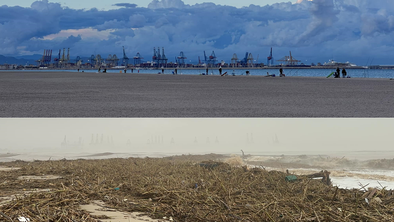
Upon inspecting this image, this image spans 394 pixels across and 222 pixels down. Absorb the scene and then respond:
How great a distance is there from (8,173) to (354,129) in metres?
4.57

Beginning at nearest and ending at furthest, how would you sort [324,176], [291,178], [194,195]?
[194,195] → [291,178] → [324,176]

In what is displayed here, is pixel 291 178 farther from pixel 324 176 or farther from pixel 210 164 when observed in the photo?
pixel 210 164

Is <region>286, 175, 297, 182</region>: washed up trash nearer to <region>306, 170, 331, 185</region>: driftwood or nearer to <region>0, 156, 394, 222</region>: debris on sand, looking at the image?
<region>0, 156, 394, 222</region>: debris on sand

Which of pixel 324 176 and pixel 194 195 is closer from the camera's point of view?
pixel 194 195

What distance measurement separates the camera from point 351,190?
15.1 feet

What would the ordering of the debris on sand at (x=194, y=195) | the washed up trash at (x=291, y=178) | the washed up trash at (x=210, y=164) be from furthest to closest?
the washed up trash at (x=210, y=164), the washed up trash at (x=291, y=178), the debris on sand at (x=194, y=195)

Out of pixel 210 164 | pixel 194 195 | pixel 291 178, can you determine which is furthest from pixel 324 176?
pixel 194 195

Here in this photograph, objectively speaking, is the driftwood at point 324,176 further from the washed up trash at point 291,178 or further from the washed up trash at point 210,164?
the washed up trash at point 210,164

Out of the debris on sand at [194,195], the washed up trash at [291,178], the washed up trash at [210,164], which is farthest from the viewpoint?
the washed up trash at [210,164]

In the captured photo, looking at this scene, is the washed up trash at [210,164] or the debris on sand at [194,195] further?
the washed up trash at [210,164]

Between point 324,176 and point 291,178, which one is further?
point 324,176

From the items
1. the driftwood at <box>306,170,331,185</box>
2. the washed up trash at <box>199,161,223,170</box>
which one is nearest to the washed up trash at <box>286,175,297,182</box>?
the driftwood at <box>306,170,331,185</box>

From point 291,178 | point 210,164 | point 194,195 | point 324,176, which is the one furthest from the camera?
point 210,164

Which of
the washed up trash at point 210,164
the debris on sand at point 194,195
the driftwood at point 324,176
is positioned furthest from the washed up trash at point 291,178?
the washed up trash at point 210,164
